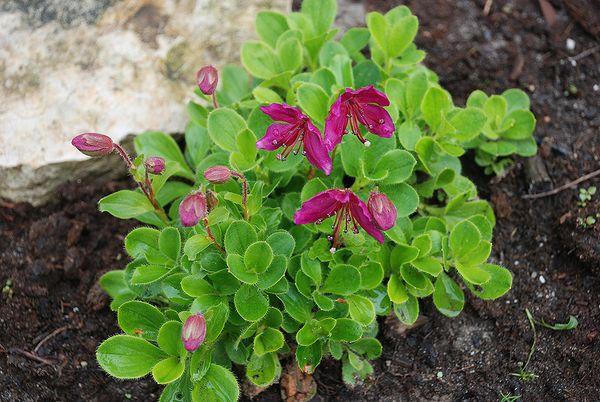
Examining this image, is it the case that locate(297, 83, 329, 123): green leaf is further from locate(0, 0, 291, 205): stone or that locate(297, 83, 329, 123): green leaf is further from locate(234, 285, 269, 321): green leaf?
locate(0, 0, 291, 205): stone

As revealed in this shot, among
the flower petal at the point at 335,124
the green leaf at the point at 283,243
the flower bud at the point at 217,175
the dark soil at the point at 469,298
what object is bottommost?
the dark soil at the point at 469,298

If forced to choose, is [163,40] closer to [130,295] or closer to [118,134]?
[118,134]

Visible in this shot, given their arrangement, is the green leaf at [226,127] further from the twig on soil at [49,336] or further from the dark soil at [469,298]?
the twig on soil at [49,336]

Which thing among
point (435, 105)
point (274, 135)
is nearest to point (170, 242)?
point (274, 135)

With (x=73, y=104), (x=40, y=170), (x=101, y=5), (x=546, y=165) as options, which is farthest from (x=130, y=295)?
(x=546, y=165)

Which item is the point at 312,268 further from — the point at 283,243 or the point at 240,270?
the point at 240,270

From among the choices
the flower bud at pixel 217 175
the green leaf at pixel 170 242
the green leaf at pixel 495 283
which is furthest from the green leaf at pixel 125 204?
the green leaf at pixel 495 283
